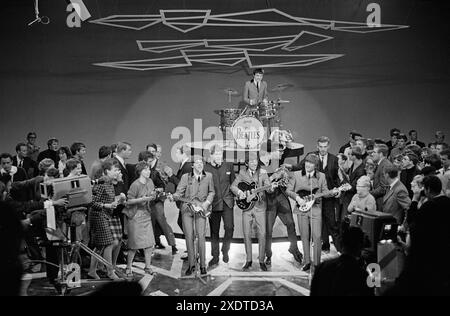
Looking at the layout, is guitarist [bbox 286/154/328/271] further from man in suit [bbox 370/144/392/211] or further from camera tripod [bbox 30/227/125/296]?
camera tripod [bbox 30/227/125/296]

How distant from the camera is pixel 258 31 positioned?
13.4 metres

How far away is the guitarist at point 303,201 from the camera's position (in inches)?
296

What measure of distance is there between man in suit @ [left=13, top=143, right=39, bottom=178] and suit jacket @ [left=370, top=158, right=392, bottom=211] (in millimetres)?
5923

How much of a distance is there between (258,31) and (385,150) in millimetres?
6390

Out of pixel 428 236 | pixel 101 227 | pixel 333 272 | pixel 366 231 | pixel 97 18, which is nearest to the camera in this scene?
pixel 428 236

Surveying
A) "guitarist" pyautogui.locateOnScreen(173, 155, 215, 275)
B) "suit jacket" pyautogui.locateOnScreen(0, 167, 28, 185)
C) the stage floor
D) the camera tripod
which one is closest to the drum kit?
"guitarist" pyautogui.locateOnScreen(173, 155, 215, 275)

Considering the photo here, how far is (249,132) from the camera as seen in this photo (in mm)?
12055

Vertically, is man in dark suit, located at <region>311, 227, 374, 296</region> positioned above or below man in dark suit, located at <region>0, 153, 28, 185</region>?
below

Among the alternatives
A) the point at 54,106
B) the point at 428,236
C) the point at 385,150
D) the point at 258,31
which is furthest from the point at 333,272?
the point at 54,106

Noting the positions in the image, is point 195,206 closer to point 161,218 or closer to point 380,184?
point 161,218

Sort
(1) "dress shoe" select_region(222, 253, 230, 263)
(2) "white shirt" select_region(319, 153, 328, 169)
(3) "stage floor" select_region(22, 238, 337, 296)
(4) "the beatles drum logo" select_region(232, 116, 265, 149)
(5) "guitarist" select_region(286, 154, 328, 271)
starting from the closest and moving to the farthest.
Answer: (3) "stage floor" select_region(22, 238, 337, 296)
(5) "guitarist" select_region(286, 154, 328, 271)
(1) "dress shoe" select_region(222, 253, 230, 263)
(2) "white shirt" select_region(319, 153, 328, 169)
(4) "the beatles drum logo" select_region(232, 116, 265, 149)

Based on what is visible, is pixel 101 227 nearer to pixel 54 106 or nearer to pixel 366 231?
pixel 366 231

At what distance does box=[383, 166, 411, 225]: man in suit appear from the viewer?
6688mm

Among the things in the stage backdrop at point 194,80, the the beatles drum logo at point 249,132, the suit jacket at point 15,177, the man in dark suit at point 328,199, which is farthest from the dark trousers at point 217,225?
the stage backdrop at point 194,80
